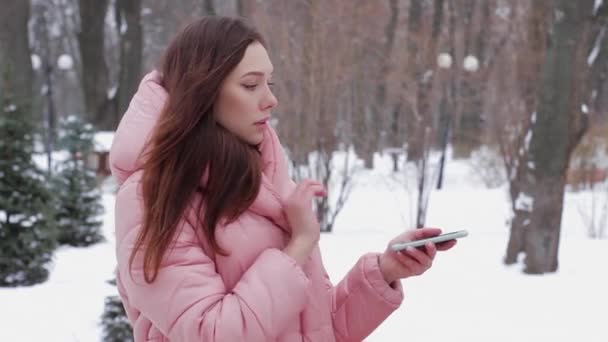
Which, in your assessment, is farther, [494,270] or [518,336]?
[494,270]

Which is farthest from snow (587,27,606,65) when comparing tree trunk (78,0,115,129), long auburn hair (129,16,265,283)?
tree trunk (78,0,115,129)

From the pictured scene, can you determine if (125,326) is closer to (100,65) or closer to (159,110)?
(159,110)

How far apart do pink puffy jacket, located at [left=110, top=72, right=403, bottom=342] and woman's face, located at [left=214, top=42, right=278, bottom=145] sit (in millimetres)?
103

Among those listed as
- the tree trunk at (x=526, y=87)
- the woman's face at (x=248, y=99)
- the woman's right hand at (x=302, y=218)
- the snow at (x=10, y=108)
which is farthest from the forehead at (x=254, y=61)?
the snow at (x=10, y=108)

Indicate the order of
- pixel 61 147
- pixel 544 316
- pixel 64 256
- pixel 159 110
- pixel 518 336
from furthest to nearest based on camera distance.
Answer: pixel 61 147 → pixel 64 256 → pixel 544 316 → pixel 518 336 → pixel 159 110

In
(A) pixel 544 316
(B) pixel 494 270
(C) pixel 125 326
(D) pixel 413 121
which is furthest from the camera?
(D) pixel 413 121

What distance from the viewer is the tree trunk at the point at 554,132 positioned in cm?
674

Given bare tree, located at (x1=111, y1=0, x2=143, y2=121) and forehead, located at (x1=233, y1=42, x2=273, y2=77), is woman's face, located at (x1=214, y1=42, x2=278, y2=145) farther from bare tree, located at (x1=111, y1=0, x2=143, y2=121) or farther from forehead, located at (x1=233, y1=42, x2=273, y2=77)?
bare tree, located at (x1=111, y1=0, x2=143, y2=121)

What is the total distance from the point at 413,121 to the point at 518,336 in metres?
9.21

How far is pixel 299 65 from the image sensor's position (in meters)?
10.8

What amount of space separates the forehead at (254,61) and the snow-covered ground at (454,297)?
12.9 feet

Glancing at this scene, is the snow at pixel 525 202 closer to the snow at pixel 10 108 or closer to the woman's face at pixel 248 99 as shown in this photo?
the snow at pixel 10 108

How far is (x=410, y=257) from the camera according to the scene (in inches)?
67.5

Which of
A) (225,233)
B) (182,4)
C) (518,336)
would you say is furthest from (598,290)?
(182,4)
